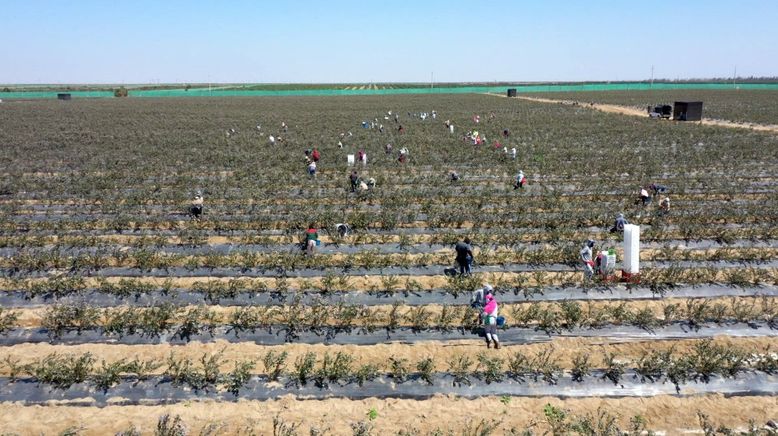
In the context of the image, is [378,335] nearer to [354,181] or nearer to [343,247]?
[343,247]

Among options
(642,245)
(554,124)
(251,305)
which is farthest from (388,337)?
(554,124)

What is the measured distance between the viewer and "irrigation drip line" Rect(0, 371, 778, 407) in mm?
8461

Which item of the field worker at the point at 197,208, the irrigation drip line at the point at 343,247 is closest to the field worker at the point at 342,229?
Answer: the irrigation drip line at the point at 343,247

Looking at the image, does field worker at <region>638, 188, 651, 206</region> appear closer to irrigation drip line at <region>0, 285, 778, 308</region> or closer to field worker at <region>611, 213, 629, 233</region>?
field worker at <region>611, 213, 629, 233</region>

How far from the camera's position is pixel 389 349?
9.94 m

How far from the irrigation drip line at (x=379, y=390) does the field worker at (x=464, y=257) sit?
14.2ft

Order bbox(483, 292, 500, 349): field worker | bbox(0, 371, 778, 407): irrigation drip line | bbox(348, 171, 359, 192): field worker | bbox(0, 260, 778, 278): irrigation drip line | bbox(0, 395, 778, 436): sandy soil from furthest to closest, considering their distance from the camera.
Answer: bbox(348, 171, 359, 192): field worker
bbox(0, 260, 778, 278): irrigation drip line
bbox(483, 292, 500, 349): field worker
bbox(0, 371, 778, 407): irrigation drip line
bbox(0, 395, 778, 436): sandy soil

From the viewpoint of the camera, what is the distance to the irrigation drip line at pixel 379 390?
846cm

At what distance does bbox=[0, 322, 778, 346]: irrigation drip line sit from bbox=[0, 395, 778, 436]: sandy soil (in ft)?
6.24

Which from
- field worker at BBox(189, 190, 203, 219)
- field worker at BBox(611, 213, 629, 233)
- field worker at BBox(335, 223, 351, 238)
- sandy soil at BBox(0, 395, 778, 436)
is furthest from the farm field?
field worker at BBox(611, 213, 629, 233)

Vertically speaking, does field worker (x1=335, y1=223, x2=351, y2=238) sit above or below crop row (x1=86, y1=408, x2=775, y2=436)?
above

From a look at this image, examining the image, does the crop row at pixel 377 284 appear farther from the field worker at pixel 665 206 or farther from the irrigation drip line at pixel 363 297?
the field worker at pixel 665 206

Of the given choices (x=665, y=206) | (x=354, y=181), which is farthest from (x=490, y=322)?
(x=354, y=181)

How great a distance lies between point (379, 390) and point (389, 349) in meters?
1.33
